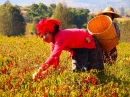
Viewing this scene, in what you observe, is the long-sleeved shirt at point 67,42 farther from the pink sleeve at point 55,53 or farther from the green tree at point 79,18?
the green tree at point 79,18

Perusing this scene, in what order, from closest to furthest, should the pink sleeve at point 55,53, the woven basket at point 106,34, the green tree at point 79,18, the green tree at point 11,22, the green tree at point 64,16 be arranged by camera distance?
the pink sleeve at point 55,53
the woven basket at point 106,34
the green tree at point 11,22
the green tree at point 64,16
the green tree at point 79,18

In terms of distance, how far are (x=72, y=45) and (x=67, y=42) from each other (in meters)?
0.21

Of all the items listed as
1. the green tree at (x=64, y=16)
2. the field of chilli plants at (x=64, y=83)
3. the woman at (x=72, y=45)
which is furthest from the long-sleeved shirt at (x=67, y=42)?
the green tree at (x=64, y=16)

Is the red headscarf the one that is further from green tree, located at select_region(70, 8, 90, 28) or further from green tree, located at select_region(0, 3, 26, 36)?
green tree, located at select_region(70, 8, 90, 28)

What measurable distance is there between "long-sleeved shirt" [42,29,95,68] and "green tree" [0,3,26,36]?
235ft

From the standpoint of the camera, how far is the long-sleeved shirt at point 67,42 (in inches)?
206

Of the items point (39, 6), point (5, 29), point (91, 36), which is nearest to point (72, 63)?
point (91, 36)

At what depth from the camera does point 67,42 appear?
5.46 meters

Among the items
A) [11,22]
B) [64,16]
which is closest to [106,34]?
[11,22]

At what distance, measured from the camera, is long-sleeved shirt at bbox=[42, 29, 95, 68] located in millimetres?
5230

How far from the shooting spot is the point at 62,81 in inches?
197

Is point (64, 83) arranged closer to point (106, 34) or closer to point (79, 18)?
point (106, 34)

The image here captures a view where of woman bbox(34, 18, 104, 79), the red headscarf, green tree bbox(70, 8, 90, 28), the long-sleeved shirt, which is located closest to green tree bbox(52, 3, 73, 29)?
green tree bbox(70, 8, 90, 28)

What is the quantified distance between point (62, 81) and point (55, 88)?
9.6 inches
